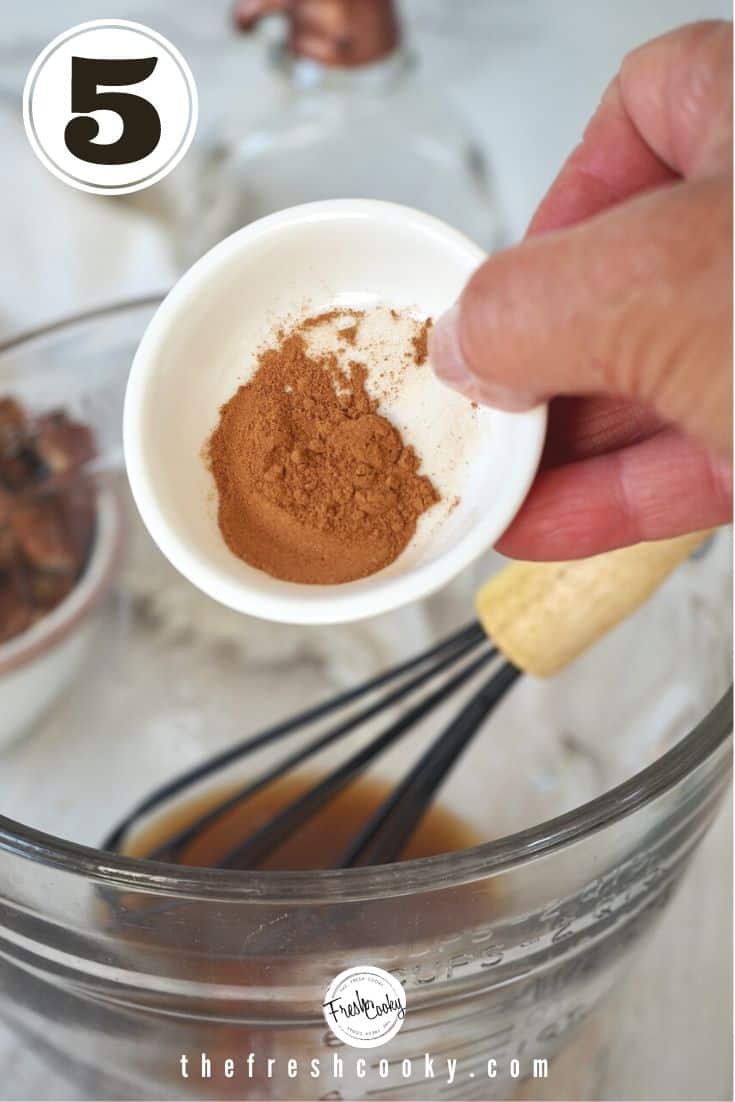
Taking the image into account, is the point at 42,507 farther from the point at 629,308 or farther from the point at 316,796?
the point at 629,308

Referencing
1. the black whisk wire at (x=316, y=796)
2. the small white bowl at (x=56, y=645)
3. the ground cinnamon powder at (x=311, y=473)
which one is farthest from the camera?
the small white bowl at (x=56, y=645)

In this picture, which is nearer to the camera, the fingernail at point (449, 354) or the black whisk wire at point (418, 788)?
the fingernail at point (449, 354)

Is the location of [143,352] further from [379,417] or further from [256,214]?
[256,214]

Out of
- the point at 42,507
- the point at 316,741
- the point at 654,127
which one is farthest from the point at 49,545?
the point at 654,127

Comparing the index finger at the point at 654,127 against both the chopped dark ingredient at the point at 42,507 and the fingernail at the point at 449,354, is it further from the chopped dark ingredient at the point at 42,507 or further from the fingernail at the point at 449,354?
the chopped dark ingredient at the point at 42,507

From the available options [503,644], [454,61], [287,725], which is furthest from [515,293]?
[454,61]

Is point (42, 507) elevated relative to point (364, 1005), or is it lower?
elevated

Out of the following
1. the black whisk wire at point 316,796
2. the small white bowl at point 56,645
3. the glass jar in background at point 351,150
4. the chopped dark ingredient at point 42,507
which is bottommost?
the black whisk wire at point 316,796

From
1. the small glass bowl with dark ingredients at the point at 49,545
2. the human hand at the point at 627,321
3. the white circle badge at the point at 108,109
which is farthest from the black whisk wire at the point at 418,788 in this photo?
the white circle badge at the point at 108,109
